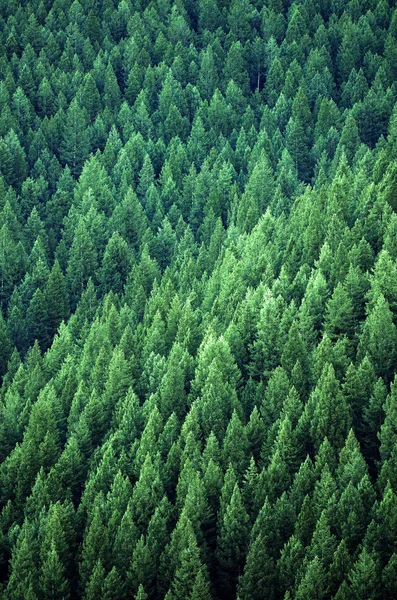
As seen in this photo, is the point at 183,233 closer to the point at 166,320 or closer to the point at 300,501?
the point at 166,320

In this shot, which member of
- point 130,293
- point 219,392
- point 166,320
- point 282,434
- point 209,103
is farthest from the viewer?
point 209,103

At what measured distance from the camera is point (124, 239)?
113m

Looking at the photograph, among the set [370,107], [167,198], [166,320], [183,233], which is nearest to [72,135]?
[167,198]

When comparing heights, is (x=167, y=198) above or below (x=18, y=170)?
below

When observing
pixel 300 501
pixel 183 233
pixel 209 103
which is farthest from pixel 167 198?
pixel 300 501

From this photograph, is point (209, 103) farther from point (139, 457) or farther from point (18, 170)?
point (139, 457)

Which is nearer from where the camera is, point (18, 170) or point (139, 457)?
point (139, 457)

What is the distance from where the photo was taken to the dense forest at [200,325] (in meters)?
62.2

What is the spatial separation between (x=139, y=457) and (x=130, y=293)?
32.7 meters

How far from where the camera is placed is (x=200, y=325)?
8619 cm

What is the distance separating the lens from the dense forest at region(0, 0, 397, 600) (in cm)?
6225

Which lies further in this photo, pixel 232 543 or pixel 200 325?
pixel 200 325

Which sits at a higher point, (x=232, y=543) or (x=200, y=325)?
(x=200, y=325)

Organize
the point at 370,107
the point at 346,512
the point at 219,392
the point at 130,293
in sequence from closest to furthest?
1. the point at 346,512
2. the point at 219,392
3. the point at 130,293
4. the point at 370,107
